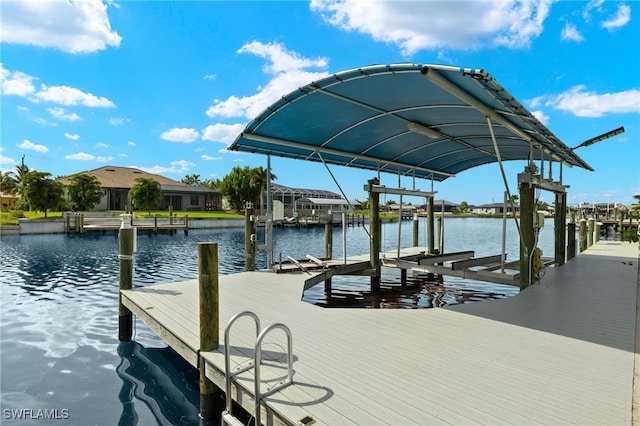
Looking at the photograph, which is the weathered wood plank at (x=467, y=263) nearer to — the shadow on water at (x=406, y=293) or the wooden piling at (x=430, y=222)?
the shadow on water at (x=406, y=293)

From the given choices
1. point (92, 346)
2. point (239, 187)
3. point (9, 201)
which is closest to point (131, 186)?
point (239, 187)

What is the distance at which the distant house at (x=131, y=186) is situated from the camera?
5234 centimetres

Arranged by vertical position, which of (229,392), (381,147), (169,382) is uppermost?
(381,147)

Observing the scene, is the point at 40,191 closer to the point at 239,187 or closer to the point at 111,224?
the point at 111,224

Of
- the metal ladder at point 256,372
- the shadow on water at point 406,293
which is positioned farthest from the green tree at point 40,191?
the metal ladder at point 256,372

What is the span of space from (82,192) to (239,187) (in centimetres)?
2324

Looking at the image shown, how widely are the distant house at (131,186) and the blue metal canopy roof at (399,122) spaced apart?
146 feet

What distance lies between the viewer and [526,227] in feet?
28.6

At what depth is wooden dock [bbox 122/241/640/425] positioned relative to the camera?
344 cm

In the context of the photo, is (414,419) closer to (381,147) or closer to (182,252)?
(381,147)

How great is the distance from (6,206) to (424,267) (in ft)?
234

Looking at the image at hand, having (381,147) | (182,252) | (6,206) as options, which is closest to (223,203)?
(6,206)

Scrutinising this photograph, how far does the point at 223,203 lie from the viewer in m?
75.8

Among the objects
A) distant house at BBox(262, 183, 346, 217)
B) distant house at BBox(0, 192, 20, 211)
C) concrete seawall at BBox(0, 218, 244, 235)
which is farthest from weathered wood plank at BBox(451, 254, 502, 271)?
distant house at BBox(0, 192, 20, 211)
